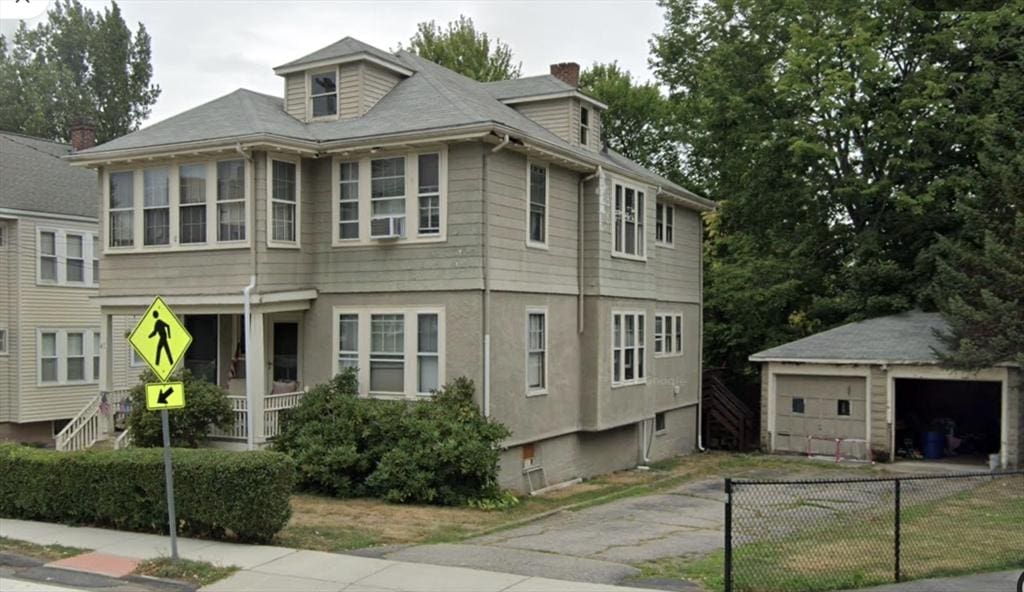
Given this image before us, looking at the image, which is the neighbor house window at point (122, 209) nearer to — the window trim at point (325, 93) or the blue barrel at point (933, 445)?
the window trim at point (325, 93)

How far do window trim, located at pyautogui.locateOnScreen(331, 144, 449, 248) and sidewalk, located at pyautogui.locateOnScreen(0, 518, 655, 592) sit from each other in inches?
300

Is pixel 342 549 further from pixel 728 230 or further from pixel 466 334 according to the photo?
pixel 728 230

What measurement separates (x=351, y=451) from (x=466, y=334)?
121 inches

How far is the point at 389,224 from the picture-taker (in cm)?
1814

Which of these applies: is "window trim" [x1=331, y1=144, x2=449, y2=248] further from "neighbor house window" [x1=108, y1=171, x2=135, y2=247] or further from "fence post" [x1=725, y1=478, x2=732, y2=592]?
"fence post" [x1=725, y1=478, x2=732, y2=592]

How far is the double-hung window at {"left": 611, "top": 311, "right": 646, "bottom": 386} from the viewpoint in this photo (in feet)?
72.0

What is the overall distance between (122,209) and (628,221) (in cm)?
1157

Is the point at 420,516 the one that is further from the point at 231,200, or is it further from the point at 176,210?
the point at 176,210

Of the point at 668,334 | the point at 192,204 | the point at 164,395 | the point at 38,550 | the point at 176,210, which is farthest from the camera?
the point at 668,334

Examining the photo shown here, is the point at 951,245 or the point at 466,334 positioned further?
the point at 951,245

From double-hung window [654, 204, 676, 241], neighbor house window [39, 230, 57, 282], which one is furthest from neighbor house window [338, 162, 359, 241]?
neighbor house window [39, 230, 57, 282]

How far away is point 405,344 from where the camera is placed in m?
18.1

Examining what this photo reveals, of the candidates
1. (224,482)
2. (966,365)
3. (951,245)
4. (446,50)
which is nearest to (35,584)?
(224,482)

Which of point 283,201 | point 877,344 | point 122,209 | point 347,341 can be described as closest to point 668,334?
point 877,344
